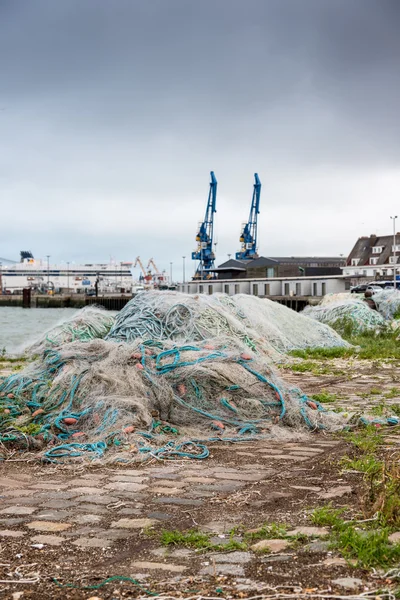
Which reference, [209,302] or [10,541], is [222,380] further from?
[209,302]

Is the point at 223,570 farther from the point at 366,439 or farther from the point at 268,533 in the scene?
the point at 366,439

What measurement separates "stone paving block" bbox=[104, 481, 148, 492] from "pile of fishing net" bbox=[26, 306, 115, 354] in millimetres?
9643

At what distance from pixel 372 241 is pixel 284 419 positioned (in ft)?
274

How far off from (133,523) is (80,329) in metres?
11.6

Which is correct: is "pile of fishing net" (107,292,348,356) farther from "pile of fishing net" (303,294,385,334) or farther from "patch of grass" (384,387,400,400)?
"pile of fishing net" (303,294,385,334)

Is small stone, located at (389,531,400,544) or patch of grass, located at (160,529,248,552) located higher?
small stone, located at (389,531,400,544)

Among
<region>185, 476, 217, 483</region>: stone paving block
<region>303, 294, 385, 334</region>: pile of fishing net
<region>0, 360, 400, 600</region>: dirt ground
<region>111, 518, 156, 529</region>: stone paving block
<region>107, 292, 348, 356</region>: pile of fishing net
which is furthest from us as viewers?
<region>303, 294, 385, 334</region>: pile of fishing net

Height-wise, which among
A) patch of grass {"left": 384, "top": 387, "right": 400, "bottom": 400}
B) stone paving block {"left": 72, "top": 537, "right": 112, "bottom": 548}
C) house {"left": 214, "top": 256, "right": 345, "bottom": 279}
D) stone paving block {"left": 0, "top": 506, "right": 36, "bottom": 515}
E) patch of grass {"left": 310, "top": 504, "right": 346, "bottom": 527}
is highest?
house {"left": 214, "top": 256, "right": 345, "bottom": 279}

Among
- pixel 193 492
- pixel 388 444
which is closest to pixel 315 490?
pixel 193 492

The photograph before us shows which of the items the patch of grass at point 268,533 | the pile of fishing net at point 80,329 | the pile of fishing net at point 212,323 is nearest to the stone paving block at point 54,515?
the patch of grass at point 268,533

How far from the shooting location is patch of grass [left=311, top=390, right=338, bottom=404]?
28.1ft

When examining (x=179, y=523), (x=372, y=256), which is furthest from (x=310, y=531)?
(x=372, y=256)

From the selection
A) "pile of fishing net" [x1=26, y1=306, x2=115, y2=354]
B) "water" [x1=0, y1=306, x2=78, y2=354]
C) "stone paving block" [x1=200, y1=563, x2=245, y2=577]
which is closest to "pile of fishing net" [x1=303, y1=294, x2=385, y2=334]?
"pile of fishing net" [x1=26, y1=306, x2=115, y2=354]

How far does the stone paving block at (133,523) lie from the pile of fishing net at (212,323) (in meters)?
7.12
